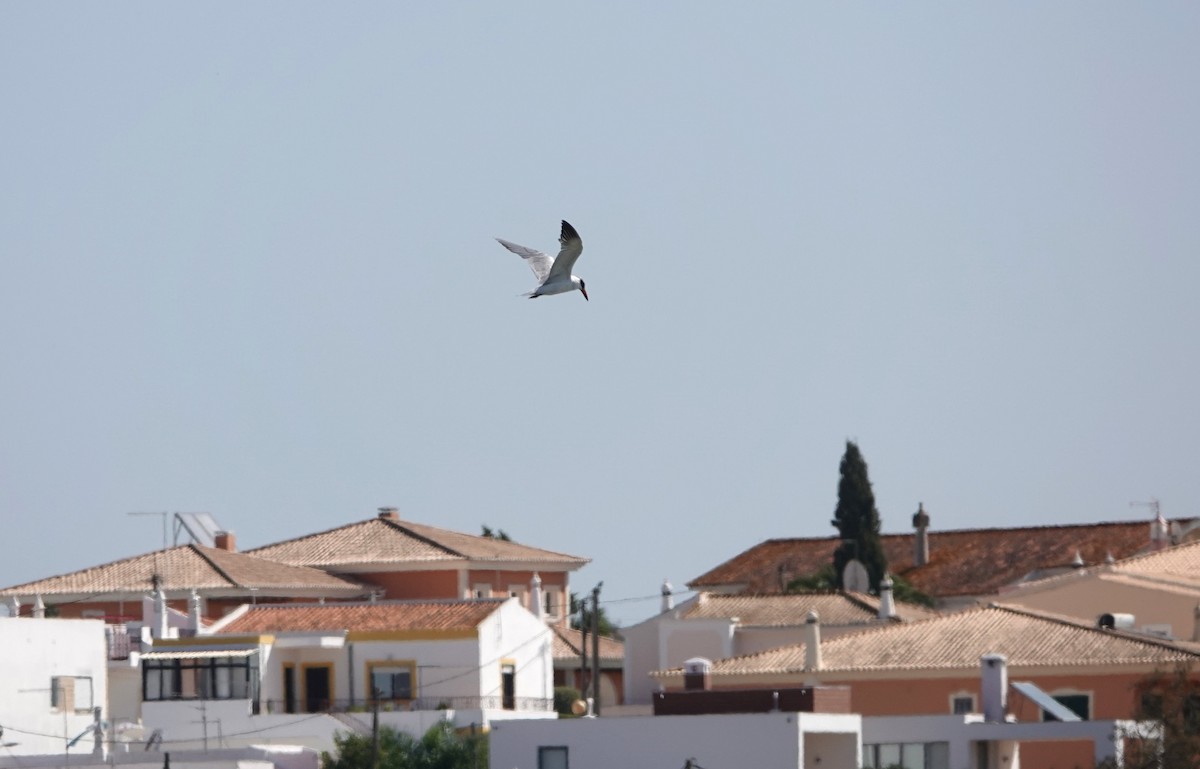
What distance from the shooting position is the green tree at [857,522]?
86.2 metres

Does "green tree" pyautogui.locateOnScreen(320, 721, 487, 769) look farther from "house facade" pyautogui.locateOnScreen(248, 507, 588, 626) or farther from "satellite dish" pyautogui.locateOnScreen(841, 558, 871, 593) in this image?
"satellite dish" pyautogui.locateOnScreen(841, 558, 871, 593)

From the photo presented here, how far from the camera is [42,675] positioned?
5609 centimetres

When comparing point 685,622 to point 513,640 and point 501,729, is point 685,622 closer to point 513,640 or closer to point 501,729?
point 513,640

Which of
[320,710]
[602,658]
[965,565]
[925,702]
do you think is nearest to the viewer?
[925,702]

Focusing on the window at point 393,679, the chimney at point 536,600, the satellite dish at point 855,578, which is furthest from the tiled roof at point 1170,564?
the window at point 393,679

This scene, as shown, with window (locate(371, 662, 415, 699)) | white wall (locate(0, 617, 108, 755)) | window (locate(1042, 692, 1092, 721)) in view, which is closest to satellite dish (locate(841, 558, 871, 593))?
window (locate(371, 662, 415, 699))

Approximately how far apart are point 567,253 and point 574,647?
139 ft

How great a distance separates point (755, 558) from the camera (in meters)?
93.1

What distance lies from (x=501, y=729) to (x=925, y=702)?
976 centimetres

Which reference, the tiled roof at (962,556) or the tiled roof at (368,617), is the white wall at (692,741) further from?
the tiled roof at (962,556)

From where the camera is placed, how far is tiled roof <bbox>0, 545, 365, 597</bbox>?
2913 inches

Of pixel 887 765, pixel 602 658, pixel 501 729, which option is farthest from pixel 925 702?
pixel 602 658

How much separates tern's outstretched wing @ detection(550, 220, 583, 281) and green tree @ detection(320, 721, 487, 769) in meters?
19.7

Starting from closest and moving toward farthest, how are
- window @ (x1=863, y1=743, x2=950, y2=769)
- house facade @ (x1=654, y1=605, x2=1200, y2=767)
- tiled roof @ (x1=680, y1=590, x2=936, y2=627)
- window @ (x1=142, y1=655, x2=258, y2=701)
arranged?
window @ (x1=863, y1=743, x2=950, y2=769)
house facade @ (x1=654, y1=605, x2=1200, y2=767)
window @ (x1=142, y1=655, x2=258, y2=701)
tiled roof @ (x1=680, y1=590, x2=936, y2=627)
